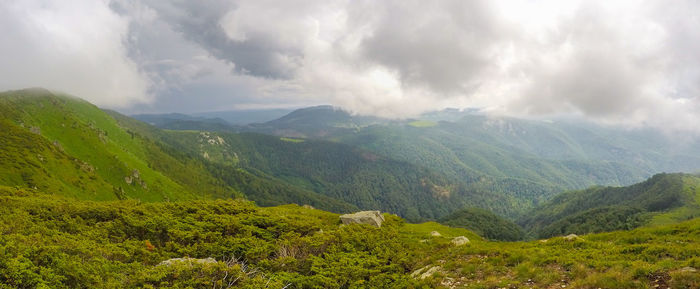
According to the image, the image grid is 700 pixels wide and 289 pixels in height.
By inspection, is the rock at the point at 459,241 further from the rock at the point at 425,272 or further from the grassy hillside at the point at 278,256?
the rock at the point at 425,272

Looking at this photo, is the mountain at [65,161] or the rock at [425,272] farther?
the mountain at [65,161]

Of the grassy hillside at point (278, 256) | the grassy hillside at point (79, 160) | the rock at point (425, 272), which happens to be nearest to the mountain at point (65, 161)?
the grassy hillside at point (79, 160)

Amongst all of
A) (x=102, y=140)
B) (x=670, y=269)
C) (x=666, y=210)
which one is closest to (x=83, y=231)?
(x=670, y=269)

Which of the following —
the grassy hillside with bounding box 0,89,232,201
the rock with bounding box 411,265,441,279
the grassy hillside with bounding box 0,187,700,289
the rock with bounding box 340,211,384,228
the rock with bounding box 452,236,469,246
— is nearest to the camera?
the grassy hillside with bounding box 0,187,700,289

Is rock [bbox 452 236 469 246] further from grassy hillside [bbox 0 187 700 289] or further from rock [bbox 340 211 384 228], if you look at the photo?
rock [bbox 340 211 384 228]

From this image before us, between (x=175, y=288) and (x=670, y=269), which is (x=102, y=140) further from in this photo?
(x=670, y=269)

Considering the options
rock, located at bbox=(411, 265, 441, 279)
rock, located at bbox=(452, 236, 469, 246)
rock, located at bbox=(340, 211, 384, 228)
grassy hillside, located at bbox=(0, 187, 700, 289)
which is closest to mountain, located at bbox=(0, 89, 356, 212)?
grassy hillside, located at bbox=(0, 187, 700, 289)
